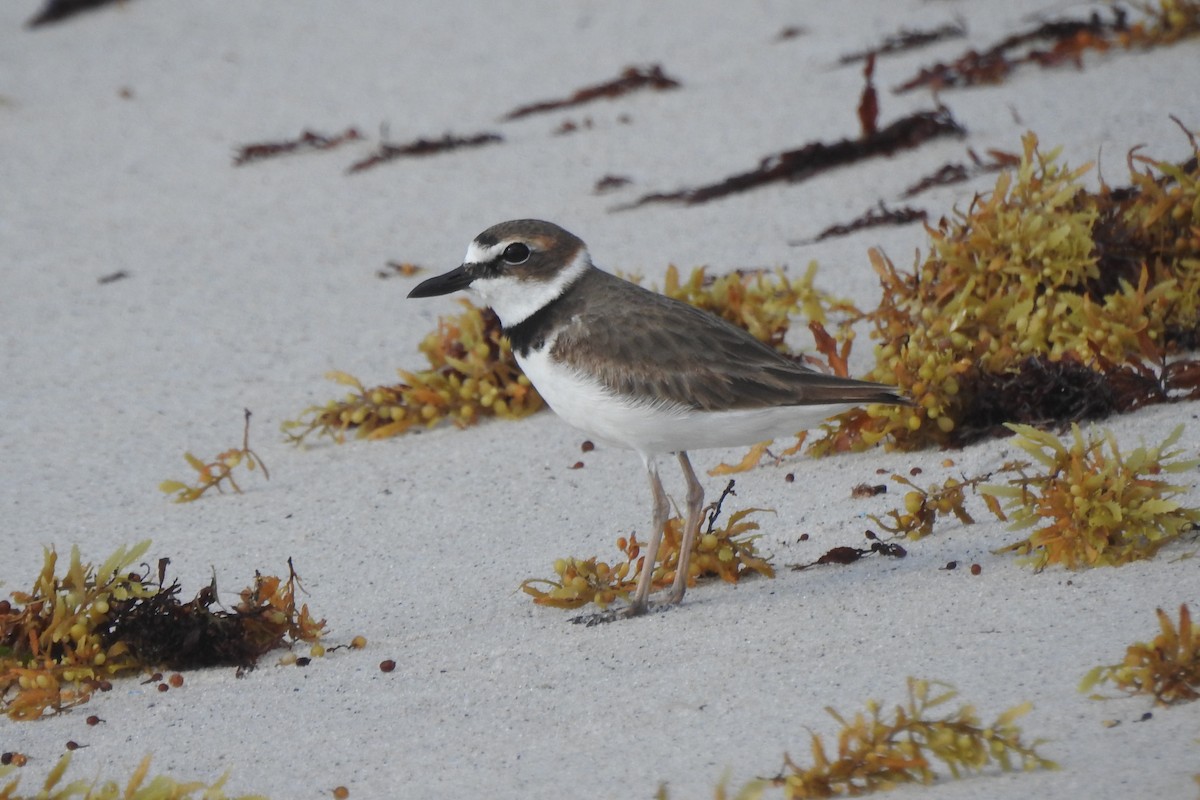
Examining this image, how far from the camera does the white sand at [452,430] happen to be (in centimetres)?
344

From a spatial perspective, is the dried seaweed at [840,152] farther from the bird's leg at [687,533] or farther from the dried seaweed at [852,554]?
the dried seaweed at [852,554]

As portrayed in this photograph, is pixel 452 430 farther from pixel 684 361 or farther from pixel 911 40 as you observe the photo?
pixel 911 40

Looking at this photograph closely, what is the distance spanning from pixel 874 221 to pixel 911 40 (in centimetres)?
286

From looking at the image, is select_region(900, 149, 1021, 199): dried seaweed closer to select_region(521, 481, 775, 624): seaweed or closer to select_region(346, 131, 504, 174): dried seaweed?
select_region(346, 131, 504, 174): dried seaweed

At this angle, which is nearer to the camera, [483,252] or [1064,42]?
[483,252]

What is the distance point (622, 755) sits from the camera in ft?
10.7

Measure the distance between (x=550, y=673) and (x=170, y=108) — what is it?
773cm

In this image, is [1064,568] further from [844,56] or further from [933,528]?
[844,56]

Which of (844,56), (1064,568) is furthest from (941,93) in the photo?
(1064,568)

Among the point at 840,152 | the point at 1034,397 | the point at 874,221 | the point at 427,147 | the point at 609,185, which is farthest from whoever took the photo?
the point at 427,147

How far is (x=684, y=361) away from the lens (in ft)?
13.9

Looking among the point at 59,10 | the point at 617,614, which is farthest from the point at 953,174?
the point at 59,10

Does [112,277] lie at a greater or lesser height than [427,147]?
lesser

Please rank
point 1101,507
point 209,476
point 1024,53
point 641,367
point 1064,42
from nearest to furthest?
point 1101,507 < point 641,367 < point 209,476 < point 1064,42 < point 1024,53
